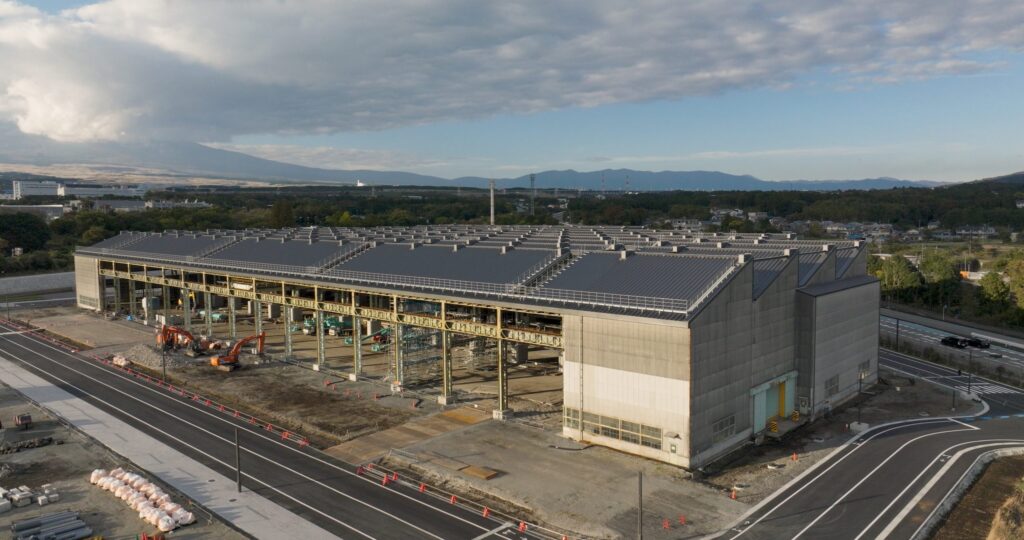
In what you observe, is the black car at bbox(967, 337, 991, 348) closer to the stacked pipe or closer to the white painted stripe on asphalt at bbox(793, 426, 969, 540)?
the white painted stripe on asphalt at bbox(793, 426, 969, 540)

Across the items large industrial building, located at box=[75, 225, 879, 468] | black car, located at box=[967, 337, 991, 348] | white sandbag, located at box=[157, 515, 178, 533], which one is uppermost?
large industrial building, located at box=[75, 225, 879, 468]

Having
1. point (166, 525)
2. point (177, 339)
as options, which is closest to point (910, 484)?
point (166, 525)

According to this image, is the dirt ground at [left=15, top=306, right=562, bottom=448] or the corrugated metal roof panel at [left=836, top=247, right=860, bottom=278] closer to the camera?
the dirt ground at [left=15, top=306, right=562, bottom=448]

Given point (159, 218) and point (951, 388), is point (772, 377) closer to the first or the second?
point (951, 388)

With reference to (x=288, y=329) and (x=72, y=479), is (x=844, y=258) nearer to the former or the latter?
(x=288, y=329)

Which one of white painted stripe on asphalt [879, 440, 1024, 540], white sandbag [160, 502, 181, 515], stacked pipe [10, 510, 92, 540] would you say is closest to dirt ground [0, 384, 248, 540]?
stacked pipe [10, 510, 92, 540]

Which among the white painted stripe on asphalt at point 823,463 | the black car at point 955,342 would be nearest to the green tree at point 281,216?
the black car at point 955,342

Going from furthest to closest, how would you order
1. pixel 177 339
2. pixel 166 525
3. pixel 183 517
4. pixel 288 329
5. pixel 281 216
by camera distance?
pixel 281 216 < pixel 177 339 < pixel 288 329 < pixel 183 517 < pixel 166 525
